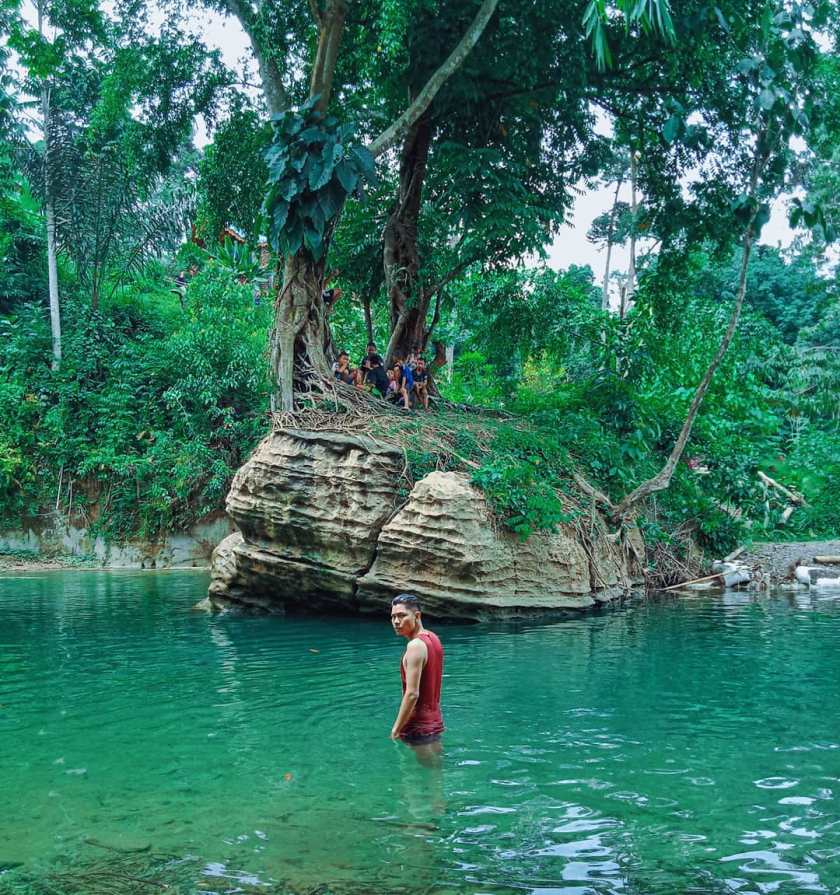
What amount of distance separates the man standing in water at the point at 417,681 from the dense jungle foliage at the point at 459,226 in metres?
5.79

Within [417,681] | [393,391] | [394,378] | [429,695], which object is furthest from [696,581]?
[417,681]

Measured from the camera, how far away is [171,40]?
15750mm

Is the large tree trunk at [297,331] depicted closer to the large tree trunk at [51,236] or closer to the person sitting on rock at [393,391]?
the person sitting on rock at [393,391]

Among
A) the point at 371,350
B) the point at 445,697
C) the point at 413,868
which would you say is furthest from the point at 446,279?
the point at 413,868

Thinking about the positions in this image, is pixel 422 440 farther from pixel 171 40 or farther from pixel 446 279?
pixel 171 40

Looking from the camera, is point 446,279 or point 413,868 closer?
point 413,868

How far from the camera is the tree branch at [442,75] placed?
12766mm

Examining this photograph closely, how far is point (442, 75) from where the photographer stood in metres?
13.2

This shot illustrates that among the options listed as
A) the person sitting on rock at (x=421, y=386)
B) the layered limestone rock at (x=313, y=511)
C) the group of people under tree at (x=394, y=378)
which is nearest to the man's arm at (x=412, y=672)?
the layered limestone rock at (x=313, y=511)

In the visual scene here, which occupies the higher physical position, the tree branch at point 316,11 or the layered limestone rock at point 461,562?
the tree branch at point 316,11

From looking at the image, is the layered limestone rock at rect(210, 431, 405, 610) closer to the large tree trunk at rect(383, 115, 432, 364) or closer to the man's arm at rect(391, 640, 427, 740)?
the large tree trunk at rect(383, 115, 432, 364)

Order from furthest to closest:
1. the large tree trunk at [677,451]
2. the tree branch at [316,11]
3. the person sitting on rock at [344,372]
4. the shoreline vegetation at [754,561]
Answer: the shoreline vegetation at [754,561]
the person sitting on rock at [344,372]
the large tree trunk at [677,451]
the tree branch at [316,11]

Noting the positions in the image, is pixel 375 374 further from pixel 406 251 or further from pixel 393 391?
pixel 406 251

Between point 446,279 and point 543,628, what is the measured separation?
7.87m
